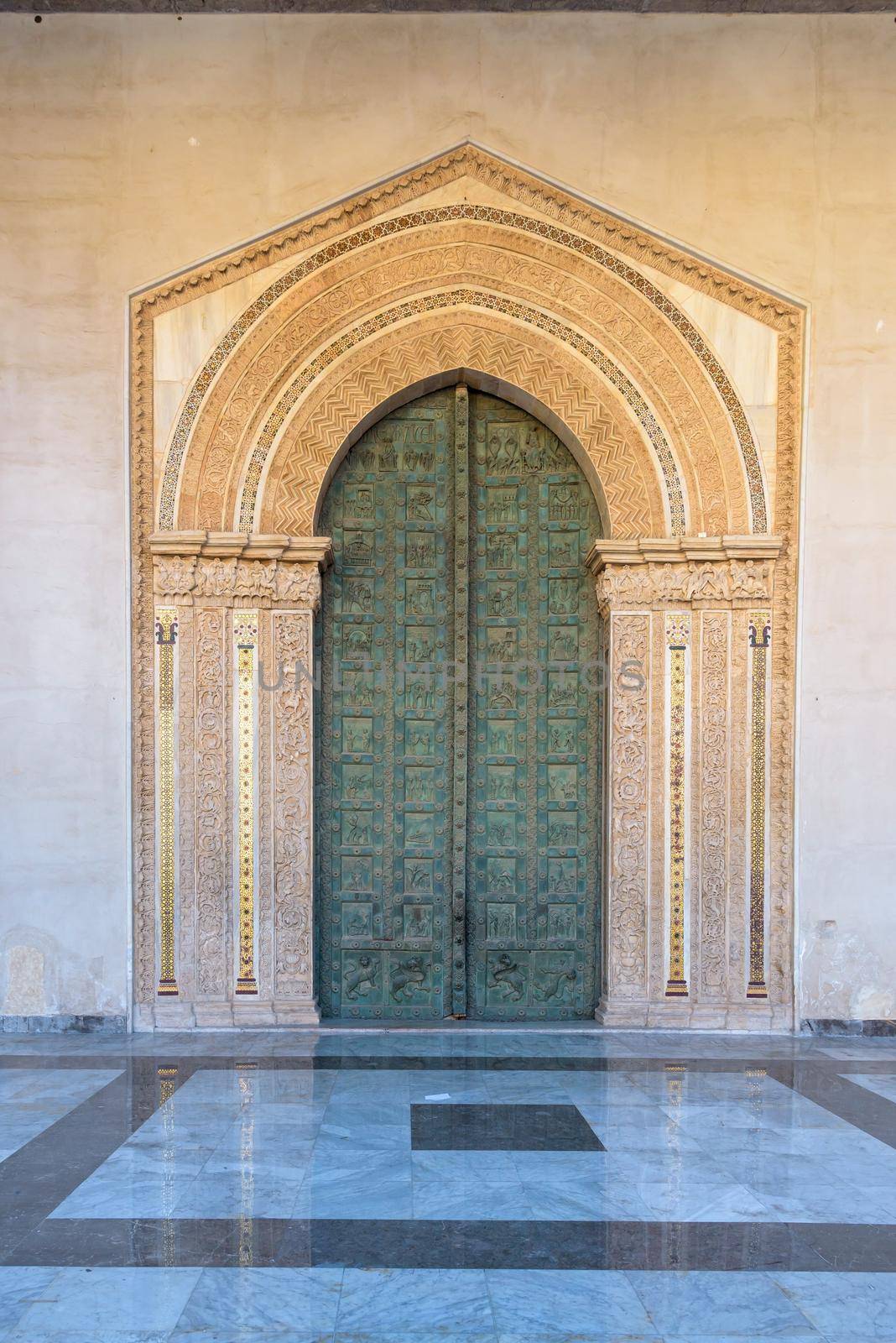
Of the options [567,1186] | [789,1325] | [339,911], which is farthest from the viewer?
[339,911]

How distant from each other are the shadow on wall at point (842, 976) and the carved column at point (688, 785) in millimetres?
193

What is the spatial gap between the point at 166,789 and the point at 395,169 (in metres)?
3.76

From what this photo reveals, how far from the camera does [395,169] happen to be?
621 cm

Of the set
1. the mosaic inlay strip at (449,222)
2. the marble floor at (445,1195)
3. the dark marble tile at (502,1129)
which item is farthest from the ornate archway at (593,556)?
the dark marble tile at (502,1129)

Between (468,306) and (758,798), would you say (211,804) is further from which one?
(468,306)

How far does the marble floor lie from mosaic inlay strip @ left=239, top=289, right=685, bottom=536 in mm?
3037

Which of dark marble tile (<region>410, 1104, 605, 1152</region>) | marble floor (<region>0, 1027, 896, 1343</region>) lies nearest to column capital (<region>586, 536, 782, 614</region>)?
marble floor (<region>0, 1027, 896, 1343</region>)

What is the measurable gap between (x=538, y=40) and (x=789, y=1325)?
250 inches

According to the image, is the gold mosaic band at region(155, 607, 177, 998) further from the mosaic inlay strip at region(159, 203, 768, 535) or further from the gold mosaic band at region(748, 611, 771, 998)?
the gold mosaic band at region(748, 611, 771, 998)

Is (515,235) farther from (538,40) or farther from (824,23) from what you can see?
(824,23)

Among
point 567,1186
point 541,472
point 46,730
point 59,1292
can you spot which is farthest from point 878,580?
point 59,1292

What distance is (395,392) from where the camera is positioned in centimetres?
647

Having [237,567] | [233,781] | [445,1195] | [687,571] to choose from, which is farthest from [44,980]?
[687,571]

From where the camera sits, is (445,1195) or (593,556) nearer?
(445,1195)
